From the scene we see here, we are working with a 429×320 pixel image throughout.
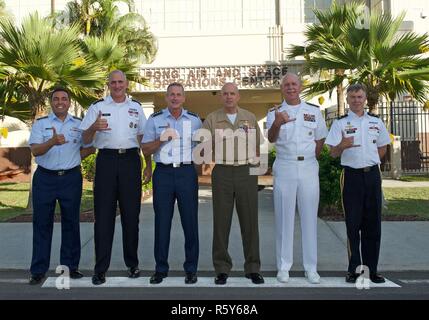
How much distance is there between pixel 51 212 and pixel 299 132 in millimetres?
2611

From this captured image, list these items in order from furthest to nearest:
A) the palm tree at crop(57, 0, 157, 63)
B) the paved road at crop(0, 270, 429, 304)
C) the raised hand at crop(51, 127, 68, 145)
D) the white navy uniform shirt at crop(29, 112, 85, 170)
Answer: the palm tree at crop(57, 0, 157, 63) → the white navy uniform shirt at crop(29, 112, 85, 170) → the raised hand at crop(51, 127, 68, 145) → the paved road at crop(0, 270, 429, 304)

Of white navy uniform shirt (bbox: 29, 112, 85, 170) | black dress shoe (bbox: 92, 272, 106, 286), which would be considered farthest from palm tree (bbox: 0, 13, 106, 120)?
black dress shoe (bbox: 92, 272, 106, 286)

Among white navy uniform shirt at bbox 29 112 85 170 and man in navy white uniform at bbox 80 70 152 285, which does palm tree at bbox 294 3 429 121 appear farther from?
white navy uniform shirt at bbox 29 112 85 170

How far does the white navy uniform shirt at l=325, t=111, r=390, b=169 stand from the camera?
16.1ft

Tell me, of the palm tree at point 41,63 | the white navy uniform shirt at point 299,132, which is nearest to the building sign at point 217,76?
the palm tree at point 41,63

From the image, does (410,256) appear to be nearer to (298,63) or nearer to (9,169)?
(298,63)

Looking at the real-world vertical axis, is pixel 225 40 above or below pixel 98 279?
above

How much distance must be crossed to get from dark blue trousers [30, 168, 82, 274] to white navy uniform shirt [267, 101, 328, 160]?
6.87ft

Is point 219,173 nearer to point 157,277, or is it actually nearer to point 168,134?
point 168,134

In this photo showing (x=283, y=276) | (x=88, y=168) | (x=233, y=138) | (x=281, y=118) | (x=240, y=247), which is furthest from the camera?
(x=88, y=168)

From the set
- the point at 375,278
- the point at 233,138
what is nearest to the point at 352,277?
the point at 375,278

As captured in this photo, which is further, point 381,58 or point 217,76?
point 217,76

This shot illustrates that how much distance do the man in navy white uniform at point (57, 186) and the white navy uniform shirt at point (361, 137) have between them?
8.48 ft

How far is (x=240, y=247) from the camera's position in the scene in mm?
6539
